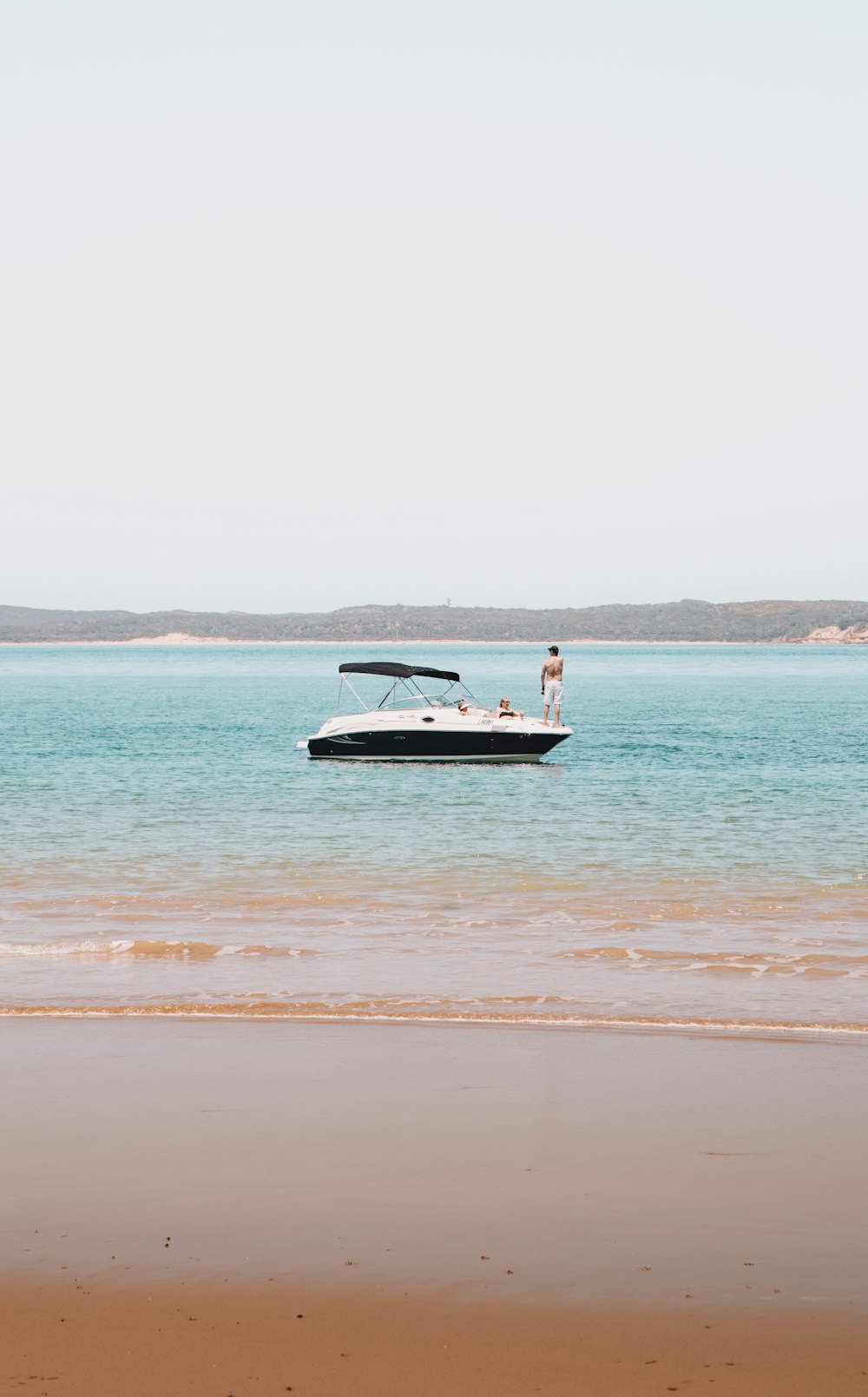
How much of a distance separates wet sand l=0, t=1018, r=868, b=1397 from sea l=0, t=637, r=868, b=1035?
65.9 inches

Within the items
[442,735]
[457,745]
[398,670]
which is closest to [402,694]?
[398,670]

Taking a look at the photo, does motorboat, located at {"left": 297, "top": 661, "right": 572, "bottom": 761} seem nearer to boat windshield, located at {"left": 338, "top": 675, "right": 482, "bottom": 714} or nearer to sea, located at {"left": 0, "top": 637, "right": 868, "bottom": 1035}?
sea, located at {"left": 0, "top": 637, "right": 868, "bottom": 1035}

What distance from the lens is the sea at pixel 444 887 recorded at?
10.6 meters

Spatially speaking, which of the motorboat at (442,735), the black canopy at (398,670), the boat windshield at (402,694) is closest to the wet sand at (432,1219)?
the motorboat at (442,735)

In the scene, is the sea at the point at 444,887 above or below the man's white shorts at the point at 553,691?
below

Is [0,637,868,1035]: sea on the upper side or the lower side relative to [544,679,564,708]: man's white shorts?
lower

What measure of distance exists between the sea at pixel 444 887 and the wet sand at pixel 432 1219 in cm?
167

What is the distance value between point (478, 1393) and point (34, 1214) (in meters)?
2.35

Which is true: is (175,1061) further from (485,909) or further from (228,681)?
(228,681)

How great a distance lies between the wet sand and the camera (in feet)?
15.3

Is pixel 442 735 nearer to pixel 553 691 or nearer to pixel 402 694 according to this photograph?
pixel 553 691

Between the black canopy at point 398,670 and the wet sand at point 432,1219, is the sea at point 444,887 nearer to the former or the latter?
the wet sand at point 432,1219

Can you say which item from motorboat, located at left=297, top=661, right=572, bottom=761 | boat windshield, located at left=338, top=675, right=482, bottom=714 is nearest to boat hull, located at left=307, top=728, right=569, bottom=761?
motorboat, located at left=297, top=661, right=572, bottom=761

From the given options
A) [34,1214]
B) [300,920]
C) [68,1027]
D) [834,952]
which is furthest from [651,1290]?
[300,920]
